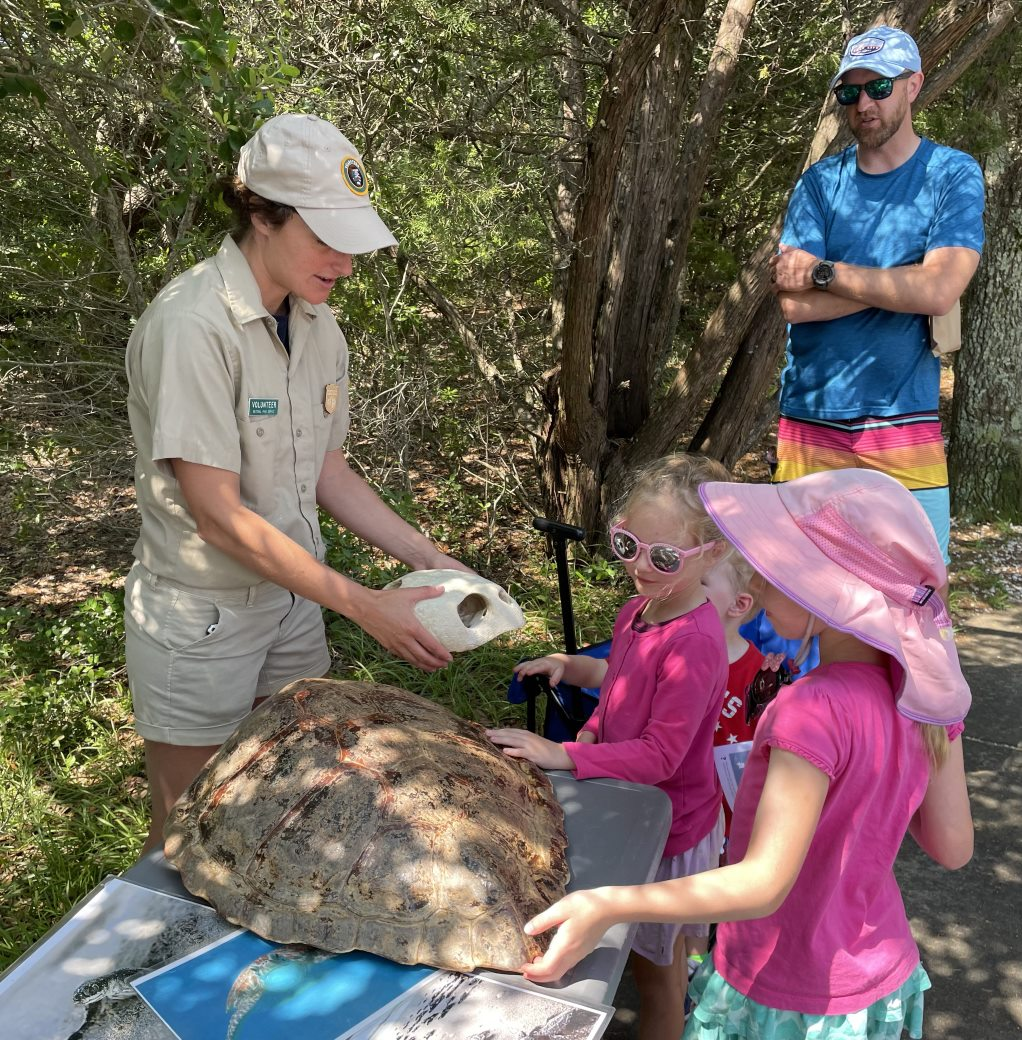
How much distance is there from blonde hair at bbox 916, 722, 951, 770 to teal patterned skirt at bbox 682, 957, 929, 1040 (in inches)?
18.3

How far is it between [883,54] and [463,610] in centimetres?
242

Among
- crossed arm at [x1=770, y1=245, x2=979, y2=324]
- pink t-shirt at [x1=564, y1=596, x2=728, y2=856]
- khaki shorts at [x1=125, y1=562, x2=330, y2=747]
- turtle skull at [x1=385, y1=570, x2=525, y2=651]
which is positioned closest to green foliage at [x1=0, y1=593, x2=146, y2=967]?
khaki shorts at [x1=125, y1=562, x2=330, y2=747]

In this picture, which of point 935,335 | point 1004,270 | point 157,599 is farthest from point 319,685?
point 1004,270

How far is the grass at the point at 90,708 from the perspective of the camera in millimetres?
3697

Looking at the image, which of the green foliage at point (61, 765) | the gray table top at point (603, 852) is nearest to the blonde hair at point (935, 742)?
the gray table top at point (603, 852)

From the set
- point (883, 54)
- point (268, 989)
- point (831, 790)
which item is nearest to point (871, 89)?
point (883, 54)

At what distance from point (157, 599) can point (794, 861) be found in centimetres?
168

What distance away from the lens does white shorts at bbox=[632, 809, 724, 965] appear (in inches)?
99.0

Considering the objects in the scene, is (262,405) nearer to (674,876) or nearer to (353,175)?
(353,175)

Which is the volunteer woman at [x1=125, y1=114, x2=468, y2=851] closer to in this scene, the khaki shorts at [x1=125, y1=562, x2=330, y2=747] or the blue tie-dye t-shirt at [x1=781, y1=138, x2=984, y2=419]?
the khaki shorts at [x1=125, y1=562, x2=330, y2=747]

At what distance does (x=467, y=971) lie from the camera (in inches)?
70.7

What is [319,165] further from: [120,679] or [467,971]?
[120,679]

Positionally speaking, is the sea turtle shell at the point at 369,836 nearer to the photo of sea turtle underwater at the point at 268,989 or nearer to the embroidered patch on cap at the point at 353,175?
the photo of sea turtle underwater at the point at 268,989

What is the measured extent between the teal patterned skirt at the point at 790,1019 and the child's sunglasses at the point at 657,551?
0.91 meters
